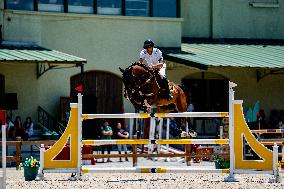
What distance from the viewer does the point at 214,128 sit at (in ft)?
105

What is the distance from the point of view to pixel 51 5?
29828 mm

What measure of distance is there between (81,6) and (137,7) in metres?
2.34

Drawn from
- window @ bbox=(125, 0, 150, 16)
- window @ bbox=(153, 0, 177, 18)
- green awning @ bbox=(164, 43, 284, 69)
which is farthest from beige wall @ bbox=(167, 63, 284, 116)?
window @ bbox=(125, 0, 150, 16)

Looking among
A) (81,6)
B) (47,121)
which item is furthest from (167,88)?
(81,6)

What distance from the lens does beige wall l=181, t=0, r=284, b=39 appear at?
34156 mm

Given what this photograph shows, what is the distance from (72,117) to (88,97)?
44.2 feet

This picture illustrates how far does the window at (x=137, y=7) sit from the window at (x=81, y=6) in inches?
58.2

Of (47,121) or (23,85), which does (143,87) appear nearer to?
(47,121)

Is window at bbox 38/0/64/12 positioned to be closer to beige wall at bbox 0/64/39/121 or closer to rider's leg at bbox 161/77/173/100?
beige wall at bbox 0/64/39/121

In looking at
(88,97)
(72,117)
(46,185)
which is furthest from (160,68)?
(88,97)

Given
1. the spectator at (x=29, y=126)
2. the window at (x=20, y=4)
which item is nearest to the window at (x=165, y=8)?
the window at (x=20, y=4)

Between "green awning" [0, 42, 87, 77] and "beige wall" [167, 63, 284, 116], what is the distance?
6197mm

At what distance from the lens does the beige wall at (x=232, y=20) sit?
34156 mm

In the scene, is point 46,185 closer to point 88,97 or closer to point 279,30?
point 88,97
